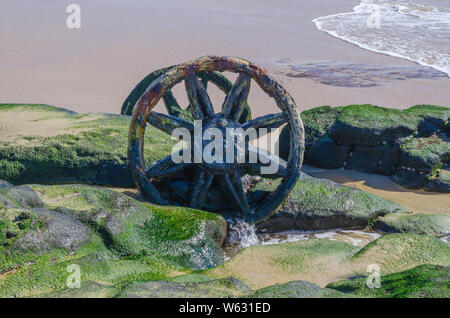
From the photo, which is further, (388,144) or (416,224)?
(388,144)

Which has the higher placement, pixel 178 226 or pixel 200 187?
pixel 200 187

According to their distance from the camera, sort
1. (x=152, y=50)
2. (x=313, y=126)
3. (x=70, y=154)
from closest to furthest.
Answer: (x=70, y=154), (x=313, y=126), (x=152, y=50)

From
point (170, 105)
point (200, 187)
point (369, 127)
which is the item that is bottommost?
point (200, 187)

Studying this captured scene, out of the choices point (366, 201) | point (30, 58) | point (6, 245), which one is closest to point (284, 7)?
point (30, 58)

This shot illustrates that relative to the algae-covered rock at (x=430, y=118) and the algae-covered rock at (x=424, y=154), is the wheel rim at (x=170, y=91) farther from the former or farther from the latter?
the algae-covered rock at (x=430, y=118)

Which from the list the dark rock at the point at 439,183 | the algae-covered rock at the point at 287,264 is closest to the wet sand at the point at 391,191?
the dark rock at the point at 439,183

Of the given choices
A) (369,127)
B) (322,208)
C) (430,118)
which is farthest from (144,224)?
(430,118)

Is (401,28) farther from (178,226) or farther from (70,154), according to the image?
(178,226)
